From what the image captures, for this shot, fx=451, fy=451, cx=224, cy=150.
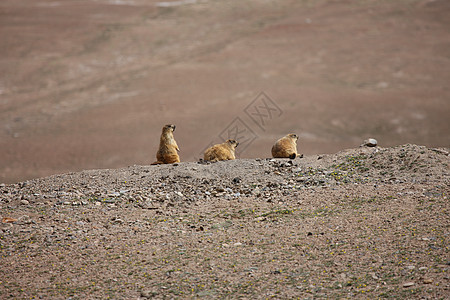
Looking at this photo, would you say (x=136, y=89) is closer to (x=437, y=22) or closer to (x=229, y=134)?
(x=229, y=134)

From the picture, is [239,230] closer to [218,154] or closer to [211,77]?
[218,154]

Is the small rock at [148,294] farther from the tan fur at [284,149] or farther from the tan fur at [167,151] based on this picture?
the tan fur at [284,149]

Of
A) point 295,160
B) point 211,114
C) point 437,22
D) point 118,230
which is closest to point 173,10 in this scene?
point 211,114

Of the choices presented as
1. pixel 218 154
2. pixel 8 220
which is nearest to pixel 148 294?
pixel 8 220

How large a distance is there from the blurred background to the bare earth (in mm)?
11207

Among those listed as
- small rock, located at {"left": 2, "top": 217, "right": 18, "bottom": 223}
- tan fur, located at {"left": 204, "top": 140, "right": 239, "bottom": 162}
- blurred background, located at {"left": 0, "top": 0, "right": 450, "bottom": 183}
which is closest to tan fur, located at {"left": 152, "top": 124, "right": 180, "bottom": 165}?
tan fur, located at {"left": 204, "top": 140, "right": 239, "bottom": 162}

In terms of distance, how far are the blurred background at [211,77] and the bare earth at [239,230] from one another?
36.8 feet

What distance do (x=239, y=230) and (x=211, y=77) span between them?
2148 cm

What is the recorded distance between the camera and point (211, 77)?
28297 millimetres

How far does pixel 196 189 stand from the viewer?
364 inches

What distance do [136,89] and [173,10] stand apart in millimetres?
14168

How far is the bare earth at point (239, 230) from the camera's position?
242 inches

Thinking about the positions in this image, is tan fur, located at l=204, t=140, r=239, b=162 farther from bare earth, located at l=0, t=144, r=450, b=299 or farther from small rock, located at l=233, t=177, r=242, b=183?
small rock, located at l=233, t=177, r=242, b=183

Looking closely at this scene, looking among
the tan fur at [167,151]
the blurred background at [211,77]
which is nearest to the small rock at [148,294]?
the tan fur at [167,151]
